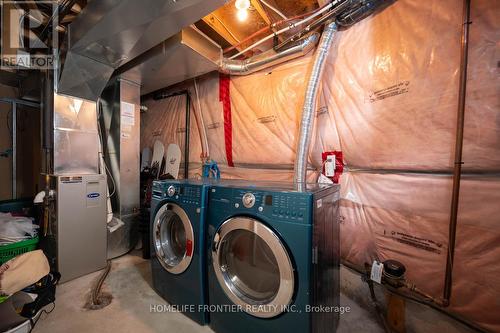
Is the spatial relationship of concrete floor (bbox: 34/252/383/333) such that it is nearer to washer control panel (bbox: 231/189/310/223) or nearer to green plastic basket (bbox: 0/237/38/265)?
green plastic basket (bbox: 0/237/38/265)

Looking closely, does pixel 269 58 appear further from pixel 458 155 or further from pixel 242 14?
pixel 458 155

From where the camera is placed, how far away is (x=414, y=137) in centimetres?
122

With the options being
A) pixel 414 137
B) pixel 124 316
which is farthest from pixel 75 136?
pixel 414 137

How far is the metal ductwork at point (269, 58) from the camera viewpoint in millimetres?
1662

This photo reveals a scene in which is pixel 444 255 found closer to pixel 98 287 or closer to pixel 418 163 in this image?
pixel 418 163

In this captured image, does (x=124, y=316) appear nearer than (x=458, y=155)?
No

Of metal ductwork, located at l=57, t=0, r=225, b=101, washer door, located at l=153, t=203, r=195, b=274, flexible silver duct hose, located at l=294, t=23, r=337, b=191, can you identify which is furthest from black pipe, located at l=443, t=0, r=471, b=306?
washer door, located at l=153, t=203, r=195, b=274

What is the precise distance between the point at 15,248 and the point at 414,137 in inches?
123

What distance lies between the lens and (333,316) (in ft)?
3.79

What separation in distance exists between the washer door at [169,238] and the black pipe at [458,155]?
159 cm

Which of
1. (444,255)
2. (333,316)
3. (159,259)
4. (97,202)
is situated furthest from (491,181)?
(97,202)

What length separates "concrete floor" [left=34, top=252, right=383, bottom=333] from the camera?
125 centimetres

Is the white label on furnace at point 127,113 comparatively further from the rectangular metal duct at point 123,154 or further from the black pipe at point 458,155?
the black pipe at point 458,155

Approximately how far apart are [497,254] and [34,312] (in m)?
2.66
